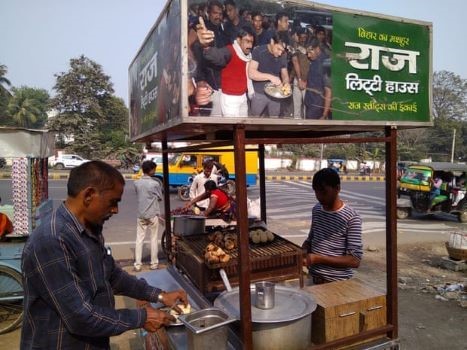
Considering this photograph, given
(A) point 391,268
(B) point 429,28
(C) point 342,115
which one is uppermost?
(B) point 429,28

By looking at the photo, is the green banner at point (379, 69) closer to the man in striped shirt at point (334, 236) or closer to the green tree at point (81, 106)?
the man in striped shirt at point (334, 236)

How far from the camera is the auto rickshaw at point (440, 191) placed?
11.4 metres

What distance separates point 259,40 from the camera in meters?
1.77

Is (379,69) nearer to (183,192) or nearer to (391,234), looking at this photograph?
(391,234)

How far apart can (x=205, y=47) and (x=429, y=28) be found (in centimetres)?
138

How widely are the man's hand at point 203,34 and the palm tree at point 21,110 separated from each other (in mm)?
Answer: 44048

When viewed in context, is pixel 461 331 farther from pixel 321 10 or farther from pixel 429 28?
pixel 321 10

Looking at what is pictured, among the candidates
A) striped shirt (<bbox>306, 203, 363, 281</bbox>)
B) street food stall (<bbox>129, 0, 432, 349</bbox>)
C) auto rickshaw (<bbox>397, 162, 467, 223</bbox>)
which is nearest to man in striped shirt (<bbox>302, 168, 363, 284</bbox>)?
striped shirt (<bbox>306, 203, 363, 281</bbox>)

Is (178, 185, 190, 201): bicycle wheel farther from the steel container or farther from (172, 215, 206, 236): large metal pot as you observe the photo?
the steel container

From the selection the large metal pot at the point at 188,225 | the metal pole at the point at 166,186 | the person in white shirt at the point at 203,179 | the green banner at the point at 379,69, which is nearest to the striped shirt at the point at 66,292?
the green banner at the point at 379,69

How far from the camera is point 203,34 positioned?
5.41 ft

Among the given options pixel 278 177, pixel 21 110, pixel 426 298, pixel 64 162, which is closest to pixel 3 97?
pixel 21 110

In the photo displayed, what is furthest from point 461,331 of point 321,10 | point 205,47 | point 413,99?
point 205,47

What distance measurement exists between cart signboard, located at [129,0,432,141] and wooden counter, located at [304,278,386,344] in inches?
41.0
